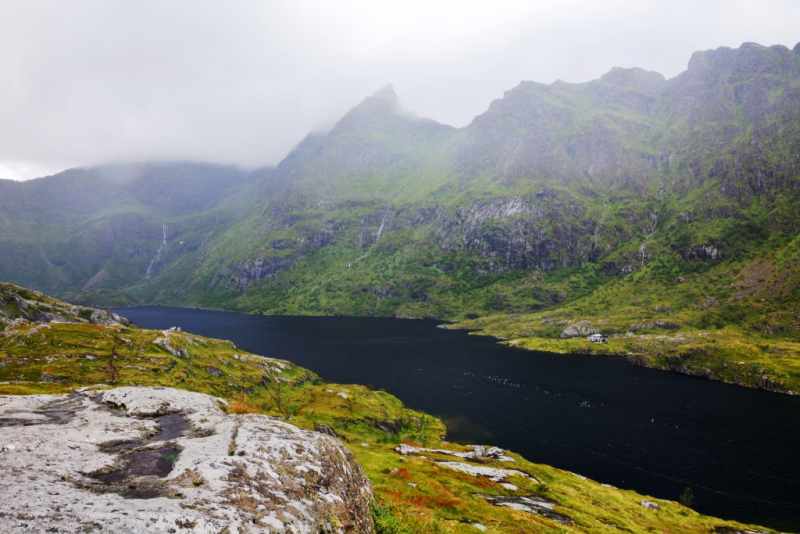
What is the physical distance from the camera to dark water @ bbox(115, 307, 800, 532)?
259ft

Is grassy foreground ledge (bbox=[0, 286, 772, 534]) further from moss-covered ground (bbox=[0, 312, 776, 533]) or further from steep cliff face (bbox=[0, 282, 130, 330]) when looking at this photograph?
steep cliff face (bbox=[0, 282, 130, 330])

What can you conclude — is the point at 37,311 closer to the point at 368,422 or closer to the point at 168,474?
the point at 368,422

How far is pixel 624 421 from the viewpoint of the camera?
11144 centimetres

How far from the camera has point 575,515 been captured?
153 feet

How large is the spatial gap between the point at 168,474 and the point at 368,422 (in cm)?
8719

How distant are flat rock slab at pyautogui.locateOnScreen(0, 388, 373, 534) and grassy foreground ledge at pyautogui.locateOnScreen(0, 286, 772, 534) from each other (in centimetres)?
373

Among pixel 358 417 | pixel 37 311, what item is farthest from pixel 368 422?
pixel 37 311

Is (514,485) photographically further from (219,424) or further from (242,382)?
(242,382)

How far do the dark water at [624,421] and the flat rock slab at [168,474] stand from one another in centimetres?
8715

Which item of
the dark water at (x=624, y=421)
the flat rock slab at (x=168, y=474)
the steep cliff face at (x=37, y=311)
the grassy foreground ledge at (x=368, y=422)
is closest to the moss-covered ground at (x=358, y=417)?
the grassy foreground ledge at (x=368, y=422)

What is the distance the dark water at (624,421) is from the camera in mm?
78812

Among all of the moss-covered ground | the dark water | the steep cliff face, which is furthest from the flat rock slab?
the steep cliff face

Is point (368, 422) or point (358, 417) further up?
point (358, 417)

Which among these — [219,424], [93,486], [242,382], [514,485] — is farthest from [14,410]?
[242,382]
